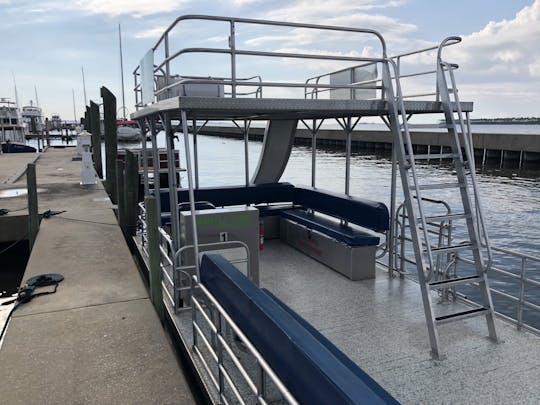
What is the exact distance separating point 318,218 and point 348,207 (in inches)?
39.2

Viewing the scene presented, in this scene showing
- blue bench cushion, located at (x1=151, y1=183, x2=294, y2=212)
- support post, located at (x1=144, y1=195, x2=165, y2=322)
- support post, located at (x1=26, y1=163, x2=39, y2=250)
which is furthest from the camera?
support post, located at (x1=26, y1=163, x2=39, y2=250)

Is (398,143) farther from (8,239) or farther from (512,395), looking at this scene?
(8,239)

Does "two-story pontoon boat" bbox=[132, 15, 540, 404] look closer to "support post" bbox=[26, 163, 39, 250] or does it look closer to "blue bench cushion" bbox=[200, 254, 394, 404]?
"blue bench cushion" bbox=[200, 254, 394, 404]

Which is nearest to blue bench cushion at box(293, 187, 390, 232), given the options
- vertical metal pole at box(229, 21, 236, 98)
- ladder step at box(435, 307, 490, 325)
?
ladder step at box(435, 307, 490, 325)

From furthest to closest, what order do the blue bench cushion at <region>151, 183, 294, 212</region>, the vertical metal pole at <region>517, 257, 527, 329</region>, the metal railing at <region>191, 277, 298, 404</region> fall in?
the blue bench cushion at <region>151, 183, 294, 212</region> → the vertical metal pole at <region>517, 257, 527, 329</region> → the metal railing at <region>191, 277, 298, 404</region>

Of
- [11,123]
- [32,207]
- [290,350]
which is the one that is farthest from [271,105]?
[11,123]

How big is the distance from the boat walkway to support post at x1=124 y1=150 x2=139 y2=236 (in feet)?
4.15

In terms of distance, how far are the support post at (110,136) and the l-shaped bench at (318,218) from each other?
251 inches

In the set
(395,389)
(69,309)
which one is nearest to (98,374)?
(69,309)

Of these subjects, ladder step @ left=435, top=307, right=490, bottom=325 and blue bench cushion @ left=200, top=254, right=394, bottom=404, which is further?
ladder step @ left=435, top=307, right=490, bottom=325

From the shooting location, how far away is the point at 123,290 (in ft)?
20.9

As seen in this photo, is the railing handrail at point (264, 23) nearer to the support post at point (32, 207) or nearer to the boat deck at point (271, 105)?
the boat deck at point (271, 105)

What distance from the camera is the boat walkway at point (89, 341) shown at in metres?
3.96

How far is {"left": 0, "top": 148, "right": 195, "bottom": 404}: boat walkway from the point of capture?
156 inches
